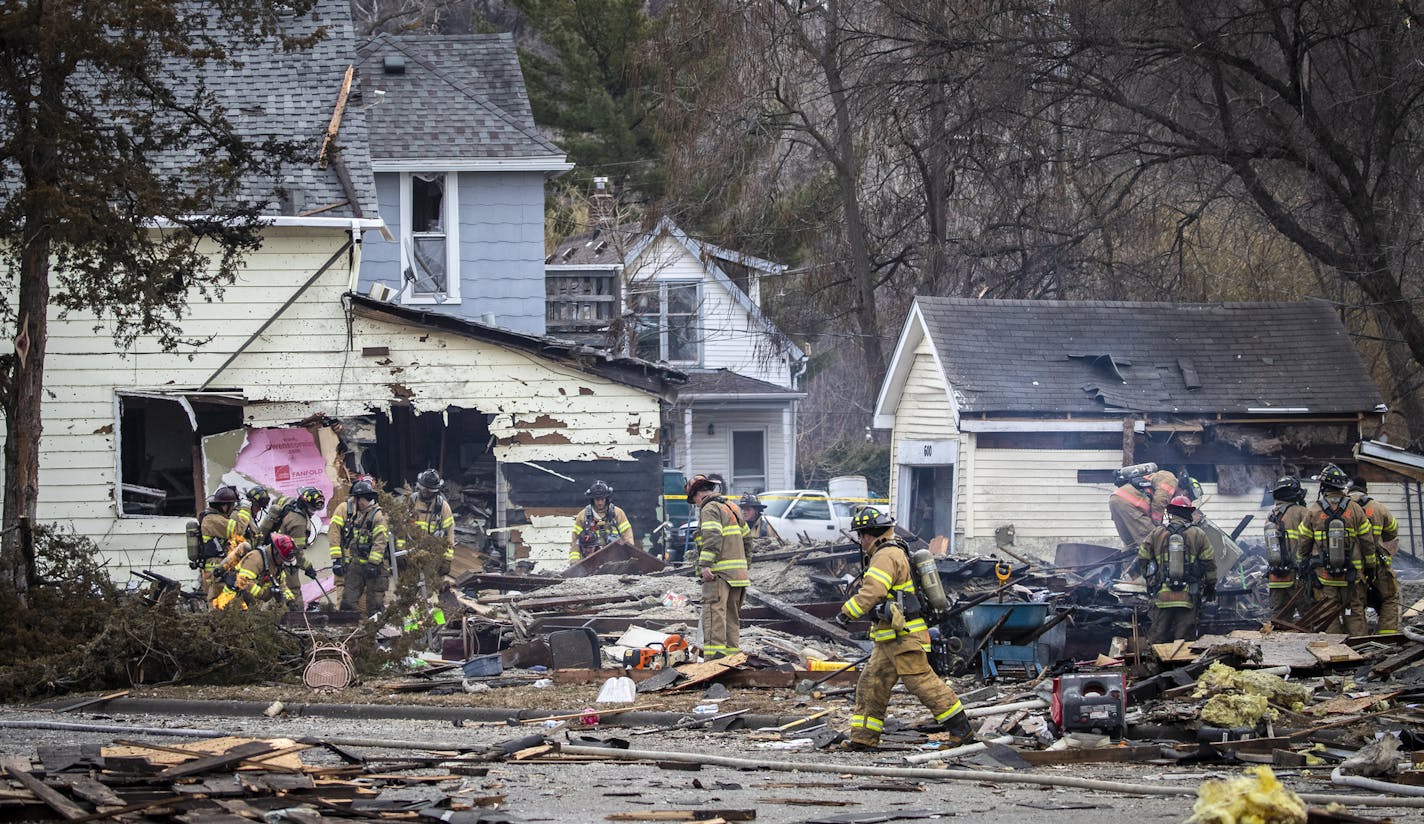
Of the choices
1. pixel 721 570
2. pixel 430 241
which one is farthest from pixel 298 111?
pixel 721 570

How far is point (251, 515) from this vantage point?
53.0 ft

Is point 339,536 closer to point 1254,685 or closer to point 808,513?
point 1254,685

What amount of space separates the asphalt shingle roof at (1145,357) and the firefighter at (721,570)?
8619mm

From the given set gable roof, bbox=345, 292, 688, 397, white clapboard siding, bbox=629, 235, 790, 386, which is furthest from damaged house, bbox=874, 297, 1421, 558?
white clapboard siding, bbox=629, 235, 790, 386

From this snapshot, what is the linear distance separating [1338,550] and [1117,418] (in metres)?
8.34

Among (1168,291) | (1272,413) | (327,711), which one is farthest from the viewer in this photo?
(1168,291)

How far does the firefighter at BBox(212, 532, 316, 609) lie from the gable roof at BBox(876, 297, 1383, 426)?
10.5m

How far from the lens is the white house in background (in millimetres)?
35719

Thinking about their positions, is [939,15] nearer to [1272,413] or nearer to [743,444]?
[1272,413]

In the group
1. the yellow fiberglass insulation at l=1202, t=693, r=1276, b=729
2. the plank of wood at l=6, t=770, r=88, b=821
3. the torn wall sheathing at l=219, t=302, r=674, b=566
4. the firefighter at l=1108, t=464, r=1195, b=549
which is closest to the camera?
the plank of wood at l=6, t=770, r=88, b=821

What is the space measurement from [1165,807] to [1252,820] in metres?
1.53

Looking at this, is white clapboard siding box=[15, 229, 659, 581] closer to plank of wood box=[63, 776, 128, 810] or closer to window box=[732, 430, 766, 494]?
plank of wood box=[63, 776, 128, 810]

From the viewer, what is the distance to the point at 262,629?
43.7 ft

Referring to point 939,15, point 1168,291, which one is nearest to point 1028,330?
point 1168,291
